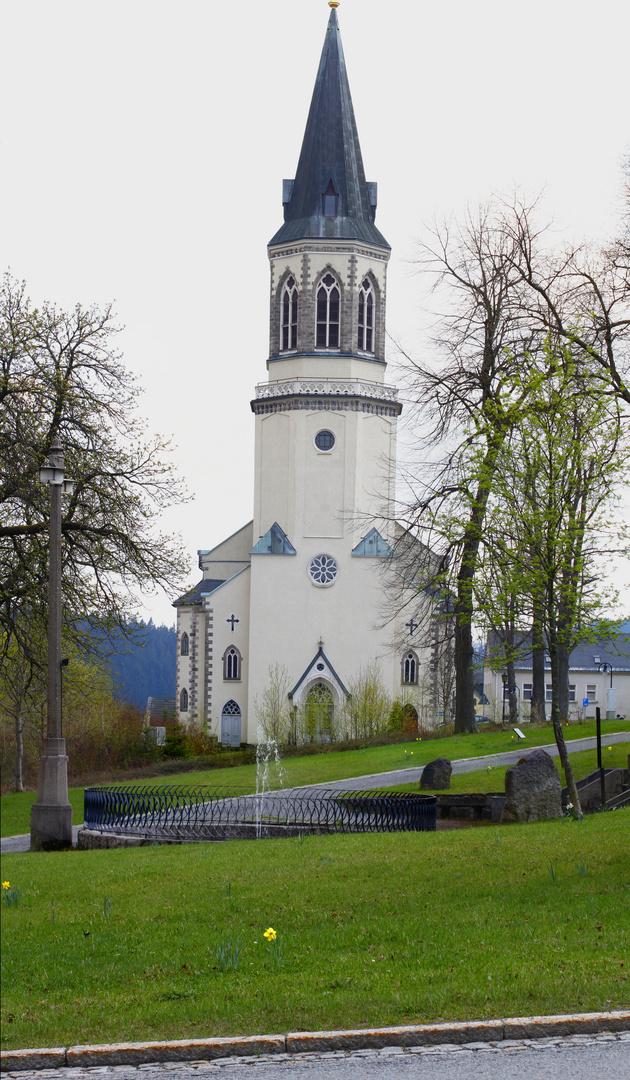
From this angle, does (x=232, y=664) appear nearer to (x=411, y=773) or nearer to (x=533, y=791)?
(x=411, y=773)

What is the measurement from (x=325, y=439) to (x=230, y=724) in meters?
14.4

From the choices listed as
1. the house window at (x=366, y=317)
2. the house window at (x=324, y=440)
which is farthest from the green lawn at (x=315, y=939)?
the house window at (x=366, y=317)

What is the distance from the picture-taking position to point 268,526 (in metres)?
54.0

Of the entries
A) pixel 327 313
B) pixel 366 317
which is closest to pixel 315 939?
pixel 327 313

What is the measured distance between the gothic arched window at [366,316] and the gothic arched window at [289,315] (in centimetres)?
322

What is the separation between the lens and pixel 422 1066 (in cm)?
621

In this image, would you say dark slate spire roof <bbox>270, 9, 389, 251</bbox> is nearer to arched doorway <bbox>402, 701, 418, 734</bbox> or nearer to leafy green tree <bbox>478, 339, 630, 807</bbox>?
arched doorway <bbox>402, 701, 418, 734</bbox>

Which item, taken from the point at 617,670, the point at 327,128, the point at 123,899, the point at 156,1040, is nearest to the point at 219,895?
the point at 123,899

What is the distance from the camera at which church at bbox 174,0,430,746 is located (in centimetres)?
5269

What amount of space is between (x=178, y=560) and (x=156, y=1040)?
1807 centimetres

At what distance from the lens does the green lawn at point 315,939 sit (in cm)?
671

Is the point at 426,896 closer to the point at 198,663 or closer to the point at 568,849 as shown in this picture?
the point at 568,849

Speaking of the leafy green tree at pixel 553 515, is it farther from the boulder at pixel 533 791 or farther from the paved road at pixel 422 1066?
the paved road at pixel 422 1066

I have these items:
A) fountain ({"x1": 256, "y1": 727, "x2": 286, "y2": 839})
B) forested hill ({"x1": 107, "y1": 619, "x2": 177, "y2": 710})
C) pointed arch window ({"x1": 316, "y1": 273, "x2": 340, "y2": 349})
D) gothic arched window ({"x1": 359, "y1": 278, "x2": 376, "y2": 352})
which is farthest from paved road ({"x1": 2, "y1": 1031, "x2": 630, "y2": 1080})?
forested hill ({"x1": 107, "y1": 619, "x2": 177, "y2": 710})
